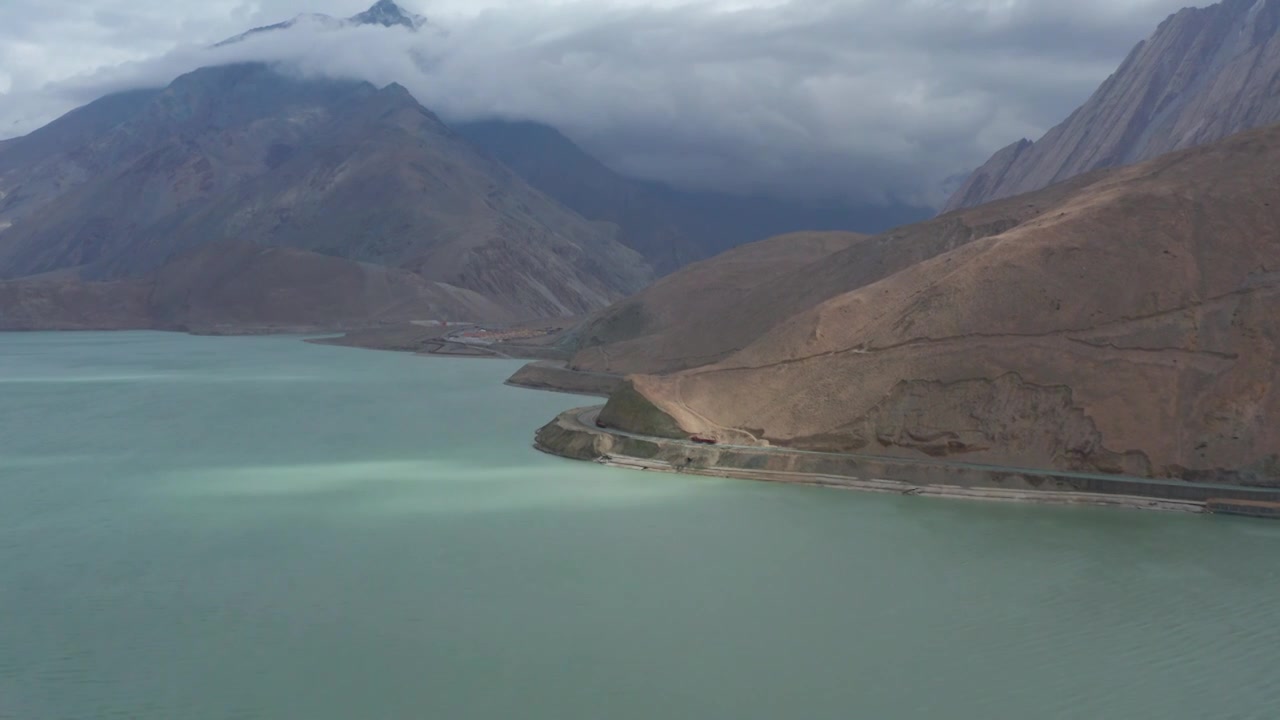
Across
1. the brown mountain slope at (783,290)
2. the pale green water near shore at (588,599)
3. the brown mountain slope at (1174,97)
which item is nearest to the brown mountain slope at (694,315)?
the brown mountain slope at (783,290)

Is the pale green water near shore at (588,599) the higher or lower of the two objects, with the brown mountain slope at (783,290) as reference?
lower

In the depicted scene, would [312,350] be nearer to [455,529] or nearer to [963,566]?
[455,529]

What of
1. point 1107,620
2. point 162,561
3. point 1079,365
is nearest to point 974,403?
point 1079,365

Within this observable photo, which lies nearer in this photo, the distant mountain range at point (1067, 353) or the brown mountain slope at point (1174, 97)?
the distant mountain range at point (1067, 353)

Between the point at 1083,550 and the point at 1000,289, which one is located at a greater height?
the point at 1000,289

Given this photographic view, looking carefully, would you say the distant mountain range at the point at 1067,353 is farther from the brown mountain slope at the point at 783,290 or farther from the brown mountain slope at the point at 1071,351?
the brown mountain slope at the point at 783,290
